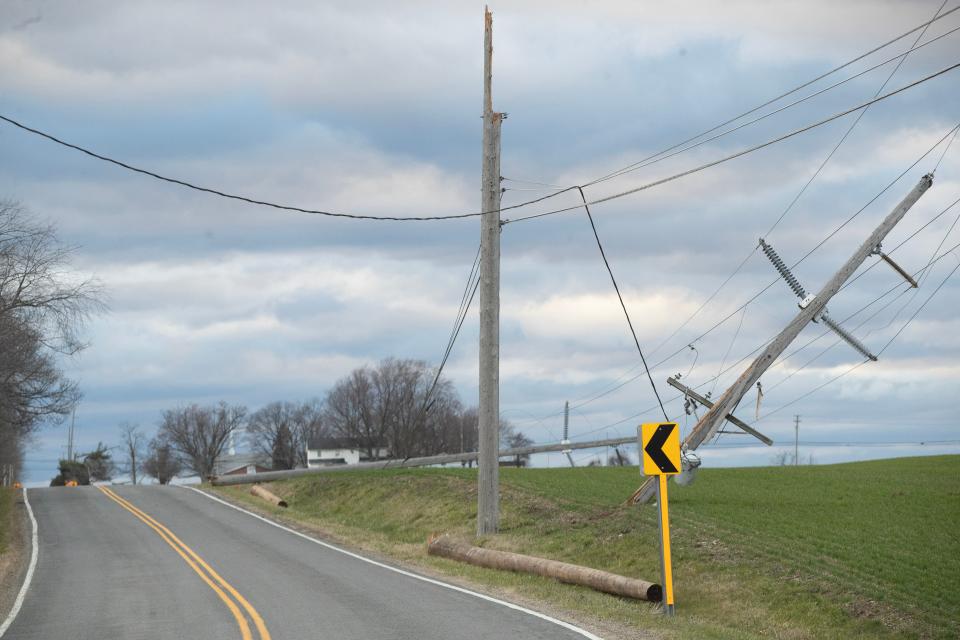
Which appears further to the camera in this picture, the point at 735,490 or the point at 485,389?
the point at 735,490

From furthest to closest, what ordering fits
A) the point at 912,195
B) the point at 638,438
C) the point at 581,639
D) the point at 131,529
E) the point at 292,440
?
the point at 292,440
the point at 131,529
the point at 912,195
the point at 638,438
the point at 581,639

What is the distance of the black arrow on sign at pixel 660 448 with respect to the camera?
50.1 feet

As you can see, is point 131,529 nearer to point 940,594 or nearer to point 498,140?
point 498,140

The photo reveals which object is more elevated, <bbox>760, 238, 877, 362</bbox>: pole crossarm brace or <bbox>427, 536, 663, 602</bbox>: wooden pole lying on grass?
<bbox>760, 238, 877, 362</bbox>: pole crossarm brace

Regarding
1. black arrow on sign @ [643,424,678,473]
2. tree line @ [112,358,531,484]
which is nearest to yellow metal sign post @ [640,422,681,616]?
black arrow on sign @ [643,424,678,473]

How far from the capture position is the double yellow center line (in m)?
14.4

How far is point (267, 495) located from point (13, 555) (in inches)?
574

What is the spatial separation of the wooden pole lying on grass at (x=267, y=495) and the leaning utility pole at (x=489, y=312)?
15.4 m

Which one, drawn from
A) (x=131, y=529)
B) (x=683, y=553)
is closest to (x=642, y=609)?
(x=683, y=553)

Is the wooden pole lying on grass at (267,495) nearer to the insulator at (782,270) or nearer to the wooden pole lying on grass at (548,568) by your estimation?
the wooden pole lying on grass at (548,568)

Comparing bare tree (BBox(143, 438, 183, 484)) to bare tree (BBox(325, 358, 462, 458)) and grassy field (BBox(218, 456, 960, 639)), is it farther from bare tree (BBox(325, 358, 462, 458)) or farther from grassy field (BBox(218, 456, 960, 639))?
grassy field (BBox(218, 456, 960, 639))

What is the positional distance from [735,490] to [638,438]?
16469 mm

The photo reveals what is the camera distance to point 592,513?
1000 inches

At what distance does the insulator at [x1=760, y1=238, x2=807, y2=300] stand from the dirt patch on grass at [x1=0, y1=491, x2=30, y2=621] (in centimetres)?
1644
